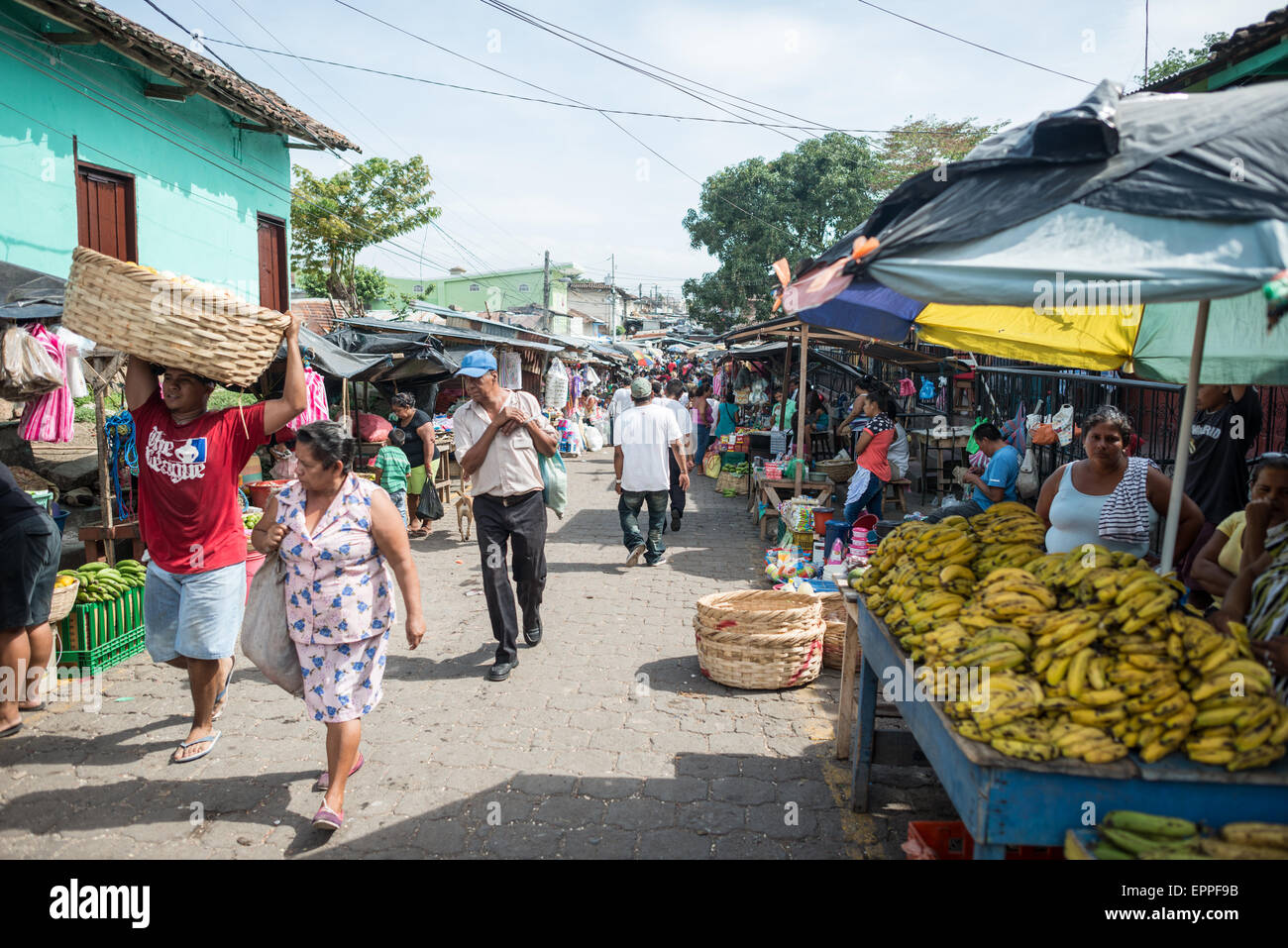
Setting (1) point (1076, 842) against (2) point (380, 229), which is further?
(2) point (380, 229)

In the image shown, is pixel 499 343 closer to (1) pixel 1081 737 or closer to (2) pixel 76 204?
(2) pixel 76 204

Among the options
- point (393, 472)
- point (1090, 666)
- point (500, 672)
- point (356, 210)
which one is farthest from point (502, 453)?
point (356, 210)

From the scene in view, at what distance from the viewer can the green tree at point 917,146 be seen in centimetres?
2762

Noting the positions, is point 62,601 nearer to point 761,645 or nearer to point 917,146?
point 761,645

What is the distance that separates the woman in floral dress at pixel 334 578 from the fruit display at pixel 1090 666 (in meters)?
2.35

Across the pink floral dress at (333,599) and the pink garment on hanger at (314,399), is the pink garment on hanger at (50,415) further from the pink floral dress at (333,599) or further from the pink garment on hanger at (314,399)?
the pink floral dress at (333,599)

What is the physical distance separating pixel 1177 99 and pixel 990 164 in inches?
28.3

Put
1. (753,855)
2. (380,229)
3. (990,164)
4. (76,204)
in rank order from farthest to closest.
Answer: (380,229), (76,204), (753,855), (990,164)

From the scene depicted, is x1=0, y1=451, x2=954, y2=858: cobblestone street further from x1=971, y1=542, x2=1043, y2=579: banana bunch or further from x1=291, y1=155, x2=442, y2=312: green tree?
x1=291, y1=155, x2=442, y2=312: green tree

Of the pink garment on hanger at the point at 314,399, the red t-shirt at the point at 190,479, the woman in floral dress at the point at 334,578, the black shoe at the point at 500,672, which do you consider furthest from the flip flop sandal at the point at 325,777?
the pink garment on hanger at the point at 314,399

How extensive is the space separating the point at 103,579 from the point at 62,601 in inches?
22.8

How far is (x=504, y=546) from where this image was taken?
573 centimetres
